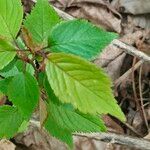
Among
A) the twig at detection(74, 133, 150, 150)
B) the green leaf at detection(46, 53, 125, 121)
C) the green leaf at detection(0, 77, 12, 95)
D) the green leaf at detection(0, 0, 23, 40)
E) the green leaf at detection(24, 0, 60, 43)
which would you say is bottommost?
the twig at detection(74, 133, 150, 150)

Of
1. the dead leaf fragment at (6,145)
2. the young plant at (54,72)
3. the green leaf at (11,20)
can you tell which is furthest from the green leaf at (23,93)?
the dead leaf fragment at (6,145)

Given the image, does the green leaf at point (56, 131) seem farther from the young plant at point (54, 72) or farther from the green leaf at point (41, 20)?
the green leaf at point (41, 20)

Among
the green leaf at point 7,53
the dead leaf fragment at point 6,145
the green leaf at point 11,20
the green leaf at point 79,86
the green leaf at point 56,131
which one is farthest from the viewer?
the dead leaf fragment at point 6,145

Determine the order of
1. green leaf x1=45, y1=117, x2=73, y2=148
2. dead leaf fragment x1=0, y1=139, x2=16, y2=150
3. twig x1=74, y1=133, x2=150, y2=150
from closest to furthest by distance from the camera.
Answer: green leaf x1=45, y1=117, x2=73, y2=148 → twig x1=74, y1=133, x2=150, y2=150 → dead leaf fragment x1=0, y1=139, x2=16, y2=150

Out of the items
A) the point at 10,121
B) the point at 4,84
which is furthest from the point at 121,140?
the point at 4,84

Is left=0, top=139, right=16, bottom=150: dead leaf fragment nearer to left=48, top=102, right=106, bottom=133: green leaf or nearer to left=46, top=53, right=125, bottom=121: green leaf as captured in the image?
left=48, top=102, right=106, bottom=133: green leaf

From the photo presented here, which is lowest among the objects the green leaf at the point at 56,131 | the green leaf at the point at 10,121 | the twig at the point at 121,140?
the twig at the point at 121,140

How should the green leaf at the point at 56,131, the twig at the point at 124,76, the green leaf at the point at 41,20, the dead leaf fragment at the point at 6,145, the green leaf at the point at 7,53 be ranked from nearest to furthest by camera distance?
the green leaf at the point at 7,53 → the green leaf at the point at 41,20 → the green leaf at the point at 56,131 → the dead leaf fragment at the point at 6,145 → the twig at the point at 124,76

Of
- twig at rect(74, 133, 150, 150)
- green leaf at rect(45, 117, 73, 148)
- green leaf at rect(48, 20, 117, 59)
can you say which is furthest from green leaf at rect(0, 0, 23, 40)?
twig at rect(74, 133, 150, 150)
